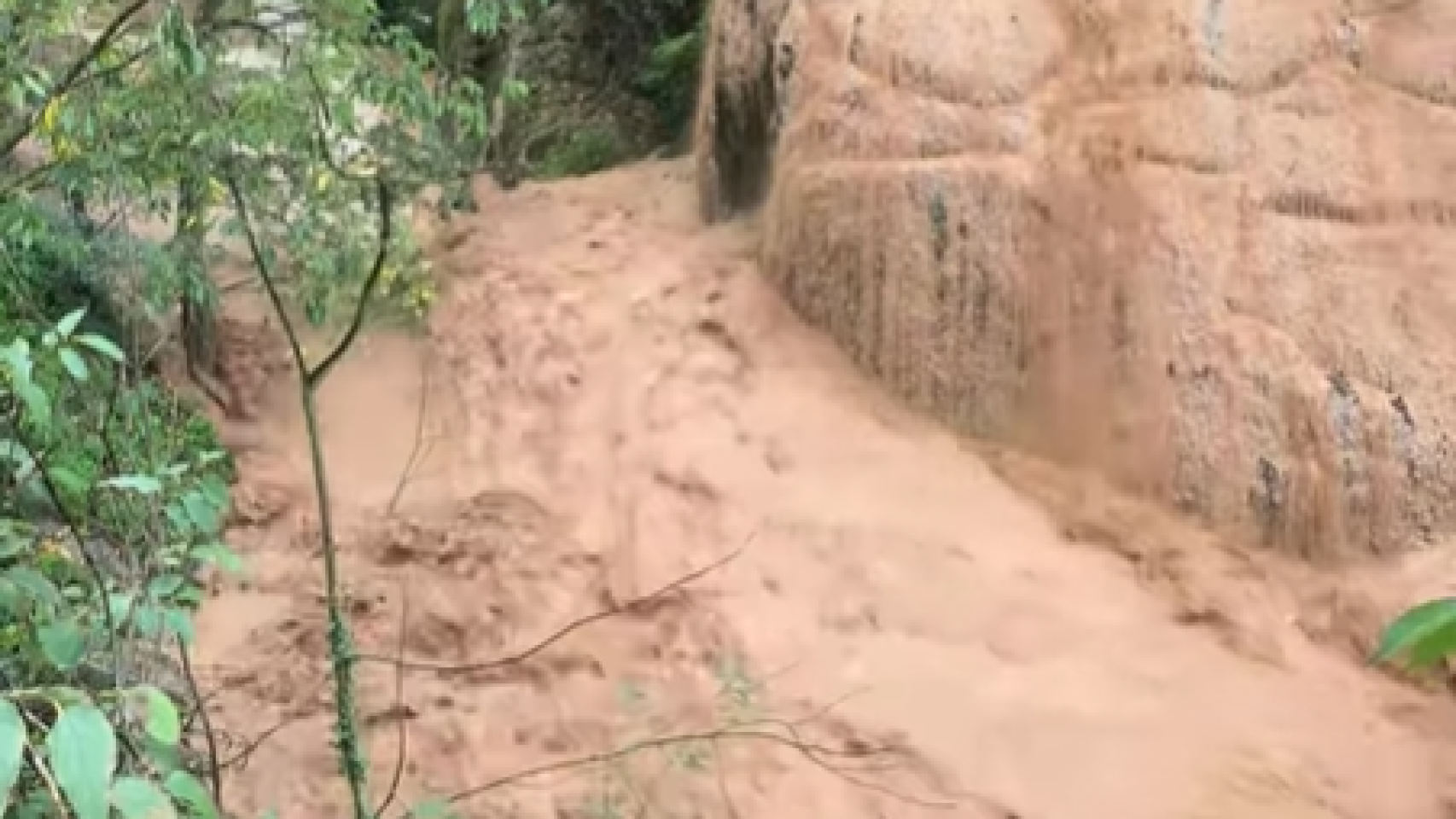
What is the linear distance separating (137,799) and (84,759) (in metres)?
0.17

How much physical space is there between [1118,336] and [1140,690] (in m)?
1.15

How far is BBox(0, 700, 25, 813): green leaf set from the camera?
1.13 metres

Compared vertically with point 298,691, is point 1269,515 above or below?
above

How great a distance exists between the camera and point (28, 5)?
3.41 meters

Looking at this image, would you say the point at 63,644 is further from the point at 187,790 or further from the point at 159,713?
the point at 159,713

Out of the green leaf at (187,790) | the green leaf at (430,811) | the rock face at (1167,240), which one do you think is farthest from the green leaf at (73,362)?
the rock face at (1167,240)

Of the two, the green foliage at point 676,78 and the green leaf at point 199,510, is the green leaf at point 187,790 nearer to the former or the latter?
the green leaf at point 199,510

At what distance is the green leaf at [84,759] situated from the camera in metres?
1.13

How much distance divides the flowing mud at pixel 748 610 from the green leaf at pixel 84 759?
8.51ft

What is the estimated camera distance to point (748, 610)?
173 inches

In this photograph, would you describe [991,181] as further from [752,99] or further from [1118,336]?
[752,99]

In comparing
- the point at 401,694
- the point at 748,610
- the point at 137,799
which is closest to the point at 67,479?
the point at 137,799

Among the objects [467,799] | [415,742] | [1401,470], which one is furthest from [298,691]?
[1401,470]

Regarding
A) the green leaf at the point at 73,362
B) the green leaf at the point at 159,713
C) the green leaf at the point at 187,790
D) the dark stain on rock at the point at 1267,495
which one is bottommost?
the dark stain on rock at the point at 1267,495
